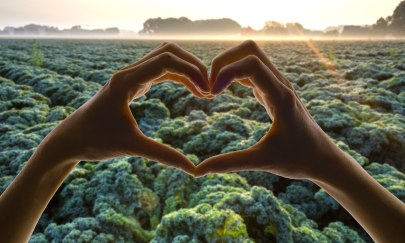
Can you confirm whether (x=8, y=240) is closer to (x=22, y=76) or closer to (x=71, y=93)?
(x=71, y=93)

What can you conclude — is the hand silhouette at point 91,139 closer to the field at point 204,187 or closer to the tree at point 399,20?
the field at point 204,187

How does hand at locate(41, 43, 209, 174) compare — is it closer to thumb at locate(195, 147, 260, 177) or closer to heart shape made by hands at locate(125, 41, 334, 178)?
heart shape made by hands at locate(125, 41, 334, 178)

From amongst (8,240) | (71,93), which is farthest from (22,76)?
(8,240)

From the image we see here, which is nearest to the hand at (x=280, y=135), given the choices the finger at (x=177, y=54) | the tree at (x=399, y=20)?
the finger at (x=177, y=54)

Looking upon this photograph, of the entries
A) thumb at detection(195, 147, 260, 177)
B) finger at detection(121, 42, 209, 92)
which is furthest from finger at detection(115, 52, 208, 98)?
thumb at detection(195, 147, 260, 177)

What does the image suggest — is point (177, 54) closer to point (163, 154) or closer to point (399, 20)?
point (163, 154)
